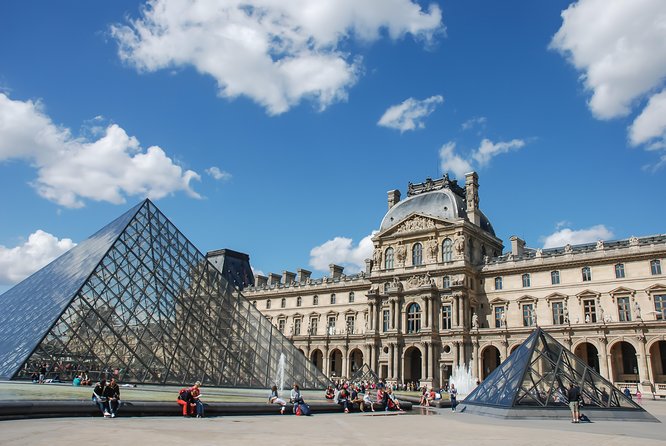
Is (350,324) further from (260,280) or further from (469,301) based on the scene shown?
(260,280)

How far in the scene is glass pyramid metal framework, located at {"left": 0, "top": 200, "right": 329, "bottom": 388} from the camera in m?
19.6

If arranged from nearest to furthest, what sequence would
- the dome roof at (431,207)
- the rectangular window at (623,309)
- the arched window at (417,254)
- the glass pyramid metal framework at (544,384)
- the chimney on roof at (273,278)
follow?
the glass pyramid metal framework at (544,384), the rectangular window at (623,309), the dome roof at (431,207), the arched window at (417,254), the chimney on roof at (273,278)

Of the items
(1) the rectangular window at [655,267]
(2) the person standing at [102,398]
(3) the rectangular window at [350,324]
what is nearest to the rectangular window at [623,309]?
(1) the rectangular window at [655,267]

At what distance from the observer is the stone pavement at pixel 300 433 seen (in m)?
9.03

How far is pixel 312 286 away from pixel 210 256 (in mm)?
20306

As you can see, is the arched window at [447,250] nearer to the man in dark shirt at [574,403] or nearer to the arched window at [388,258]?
the arched window at [388,258]

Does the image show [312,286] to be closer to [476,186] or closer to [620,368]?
[476,186]

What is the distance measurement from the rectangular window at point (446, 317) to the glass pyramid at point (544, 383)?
1050 inches

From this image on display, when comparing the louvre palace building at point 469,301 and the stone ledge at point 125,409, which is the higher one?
the louvre palace building at point 469,301

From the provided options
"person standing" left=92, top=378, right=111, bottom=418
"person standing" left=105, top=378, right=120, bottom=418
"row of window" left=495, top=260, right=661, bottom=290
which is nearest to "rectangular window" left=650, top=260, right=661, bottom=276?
"row of window" left=495, top=260, right=661, bottom=290

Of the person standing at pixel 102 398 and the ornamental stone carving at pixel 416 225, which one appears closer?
the person standing at pixel 102 398

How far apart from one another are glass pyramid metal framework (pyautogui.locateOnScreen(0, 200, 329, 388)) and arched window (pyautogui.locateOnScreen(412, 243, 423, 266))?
26.0 m

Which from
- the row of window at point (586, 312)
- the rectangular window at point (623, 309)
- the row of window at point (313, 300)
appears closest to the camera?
the row of window at point (586, 312)

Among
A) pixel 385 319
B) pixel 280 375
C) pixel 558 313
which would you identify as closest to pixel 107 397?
pixel 280 375
